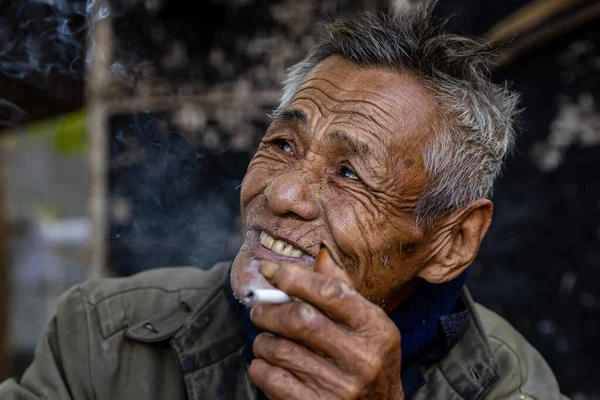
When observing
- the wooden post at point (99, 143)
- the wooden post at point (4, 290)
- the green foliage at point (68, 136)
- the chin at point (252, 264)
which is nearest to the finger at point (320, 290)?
the chin at point (252, 264)

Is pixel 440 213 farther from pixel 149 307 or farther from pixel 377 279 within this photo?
pixel 149 307

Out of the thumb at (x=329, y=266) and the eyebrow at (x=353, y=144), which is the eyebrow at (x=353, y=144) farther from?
the thumb at (x=329, y=266)

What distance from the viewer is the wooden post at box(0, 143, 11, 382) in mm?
5898

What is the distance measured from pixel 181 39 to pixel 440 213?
2644 millimetres

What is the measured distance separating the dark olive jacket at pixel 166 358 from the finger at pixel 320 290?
89cm

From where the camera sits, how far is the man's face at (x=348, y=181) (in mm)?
2379

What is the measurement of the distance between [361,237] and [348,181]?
21cm

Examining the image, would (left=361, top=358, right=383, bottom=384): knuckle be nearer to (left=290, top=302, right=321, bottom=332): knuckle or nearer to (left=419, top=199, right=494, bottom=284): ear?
(left=290, top=302, right=321, bottom=332): knuckle

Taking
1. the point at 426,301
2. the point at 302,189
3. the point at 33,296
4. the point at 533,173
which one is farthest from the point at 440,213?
the point at 33,296

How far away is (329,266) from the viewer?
1806 mm

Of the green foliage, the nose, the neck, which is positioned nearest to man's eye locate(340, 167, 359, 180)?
the nose

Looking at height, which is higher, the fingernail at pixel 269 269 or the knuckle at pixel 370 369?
the fingernail at pixel 269 269

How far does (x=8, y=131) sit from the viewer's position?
4590 millimetres

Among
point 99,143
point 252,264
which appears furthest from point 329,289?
point 99,143
